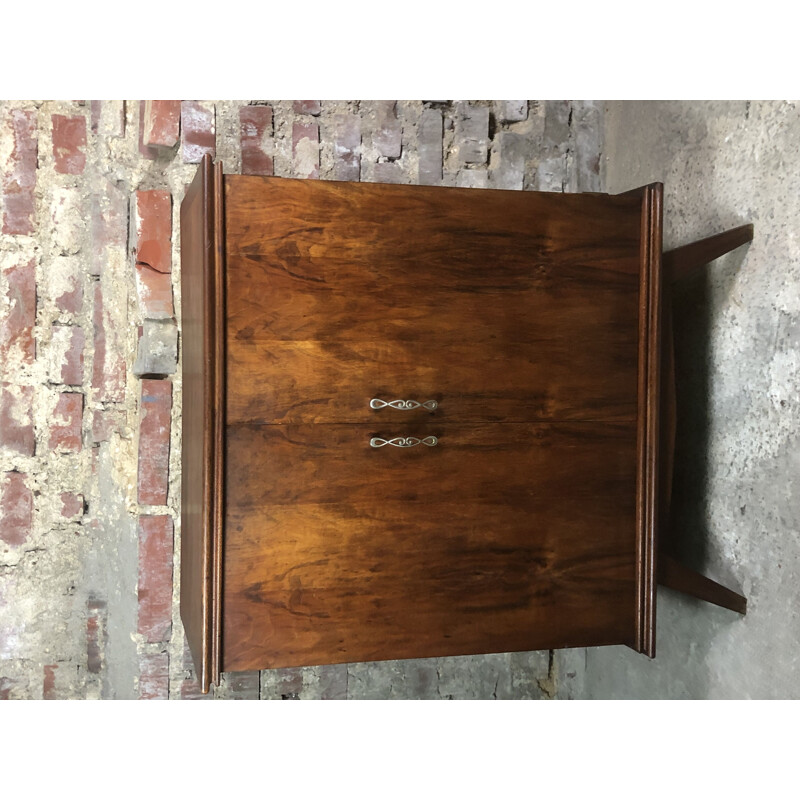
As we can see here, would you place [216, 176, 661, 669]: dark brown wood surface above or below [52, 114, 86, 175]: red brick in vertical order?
below

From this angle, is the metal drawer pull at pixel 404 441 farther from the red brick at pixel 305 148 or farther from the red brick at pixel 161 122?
the red brick at pixel 161 122

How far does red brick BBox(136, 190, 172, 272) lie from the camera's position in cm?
214

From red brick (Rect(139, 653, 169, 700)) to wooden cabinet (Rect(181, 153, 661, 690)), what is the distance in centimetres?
51

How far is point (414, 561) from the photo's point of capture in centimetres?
161

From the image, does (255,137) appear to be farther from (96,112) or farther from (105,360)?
(105,360)

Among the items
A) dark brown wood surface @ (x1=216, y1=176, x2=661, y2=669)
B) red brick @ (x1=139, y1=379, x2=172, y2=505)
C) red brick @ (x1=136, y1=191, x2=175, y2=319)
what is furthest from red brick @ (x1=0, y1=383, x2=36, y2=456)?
dark brown wood surface @ (x1=216, y1=176, x2=661, y2=669)

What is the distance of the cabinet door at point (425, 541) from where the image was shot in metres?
1.54

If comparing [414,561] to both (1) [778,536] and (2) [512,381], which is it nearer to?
(2) [512,381]

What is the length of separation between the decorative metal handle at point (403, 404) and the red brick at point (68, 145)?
125 centimetres

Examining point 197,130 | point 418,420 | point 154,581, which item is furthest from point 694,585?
point 197,130

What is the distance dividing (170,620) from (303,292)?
121 cm

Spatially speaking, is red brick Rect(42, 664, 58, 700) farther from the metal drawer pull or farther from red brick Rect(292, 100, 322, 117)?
red brick Rect(292, 100, 322, 117)

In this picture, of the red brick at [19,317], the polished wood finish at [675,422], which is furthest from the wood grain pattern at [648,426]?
the red brick at [19,317]

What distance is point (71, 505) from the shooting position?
82.6 inches
